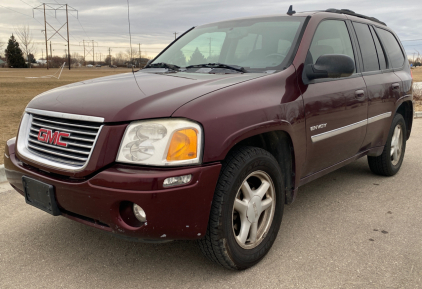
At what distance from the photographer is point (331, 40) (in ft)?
11.7

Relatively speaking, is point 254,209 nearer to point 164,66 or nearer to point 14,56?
point 164,66

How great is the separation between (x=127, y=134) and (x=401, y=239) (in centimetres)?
226

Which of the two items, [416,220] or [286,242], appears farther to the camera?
[416,220]

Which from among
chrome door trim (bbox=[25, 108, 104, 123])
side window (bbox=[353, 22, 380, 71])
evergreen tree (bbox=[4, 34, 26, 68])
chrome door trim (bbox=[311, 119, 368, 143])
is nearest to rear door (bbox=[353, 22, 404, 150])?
side window (bbox=[353, 22, 380, 71])

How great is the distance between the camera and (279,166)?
2875 millimetres

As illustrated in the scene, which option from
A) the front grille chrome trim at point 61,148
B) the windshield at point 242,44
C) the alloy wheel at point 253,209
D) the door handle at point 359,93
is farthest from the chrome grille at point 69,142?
the door handle at point 359,93

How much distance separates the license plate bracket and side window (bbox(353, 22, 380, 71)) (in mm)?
3076

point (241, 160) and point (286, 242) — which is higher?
point (241, 160)

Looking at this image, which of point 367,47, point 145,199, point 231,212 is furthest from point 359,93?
point 145,199

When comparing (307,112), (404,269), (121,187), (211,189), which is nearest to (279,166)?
(307,112)

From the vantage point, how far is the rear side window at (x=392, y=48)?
14.9 feet

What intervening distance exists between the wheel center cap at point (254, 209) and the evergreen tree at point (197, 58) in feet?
4.55

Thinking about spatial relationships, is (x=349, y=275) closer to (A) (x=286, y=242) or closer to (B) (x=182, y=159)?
(A) (x=286, y=242)

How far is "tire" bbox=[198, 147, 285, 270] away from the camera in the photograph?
233cm
